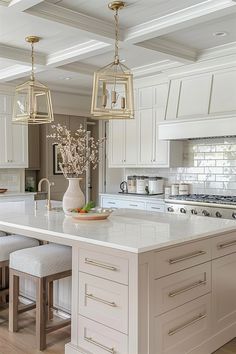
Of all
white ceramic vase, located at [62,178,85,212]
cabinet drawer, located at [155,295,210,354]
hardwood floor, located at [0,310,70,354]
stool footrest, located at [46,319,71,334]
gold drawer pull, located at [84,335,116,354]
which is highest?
white ceramic vase, located at [62,178,85,212]

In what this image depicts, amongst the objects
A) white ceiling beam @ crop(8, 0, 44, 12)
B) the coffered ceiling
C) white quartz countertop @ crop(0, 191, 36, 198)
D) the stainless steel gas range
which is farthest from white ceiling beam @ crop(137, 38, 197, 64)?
white quartz countertop @ crop(0, 191, 36, 198)

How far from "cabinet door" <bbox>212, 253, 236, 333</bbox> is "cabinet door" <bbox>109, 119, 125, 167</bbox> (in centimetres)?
359

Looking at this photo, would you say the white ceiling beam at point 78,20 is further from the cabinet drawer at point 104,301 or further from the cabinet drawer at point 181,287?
the cabinet drawer at point 181,287

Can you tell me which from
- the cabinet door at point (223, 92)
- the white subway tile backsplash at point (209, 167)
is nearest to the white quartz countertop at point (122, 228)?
the cabinet door at point (223, 92)

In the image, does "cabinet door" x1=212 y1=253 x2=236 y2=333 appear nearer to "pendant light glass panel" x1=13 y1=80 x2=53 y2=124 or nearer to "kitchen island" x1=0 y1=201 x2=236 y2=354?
"kitchen island" x1=0 y1=201 x2=236 y2=354

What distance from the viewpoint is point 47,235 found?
2727 millimetres

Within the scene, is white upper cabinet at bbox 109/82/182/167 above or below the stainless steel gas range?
above

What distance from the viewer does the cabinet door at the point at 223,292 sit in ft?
9.21

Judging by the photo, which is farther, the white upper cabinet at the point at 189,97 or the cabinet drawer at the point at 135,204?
the cabinet drawer at the point at 135,204

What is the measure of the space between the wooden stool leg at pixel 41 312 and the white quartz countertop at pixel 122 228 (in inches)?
14.2

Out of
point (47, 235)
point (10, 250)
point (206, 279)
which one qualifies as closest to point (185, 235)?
point (206, 279)

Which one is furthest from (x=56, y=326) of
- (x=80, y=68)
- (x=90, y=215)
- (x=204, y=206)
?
(x=80, y=68)

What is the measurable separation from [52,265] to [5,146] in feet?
12.7

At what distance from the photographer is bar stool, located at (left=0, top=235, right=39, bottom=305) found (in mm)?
3396
